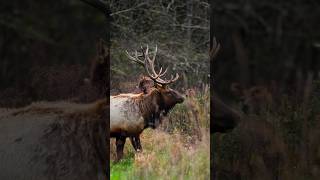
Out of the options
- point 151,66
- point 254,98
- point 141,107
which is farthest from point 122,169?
point 254,98

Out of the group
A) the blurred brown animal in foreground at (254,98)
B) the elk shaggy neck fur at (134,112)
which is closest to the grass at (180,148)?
the elk shaggy neck fur at (134,112)

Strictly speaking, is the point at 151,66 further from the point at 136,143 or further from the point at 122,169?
the point at 122,169

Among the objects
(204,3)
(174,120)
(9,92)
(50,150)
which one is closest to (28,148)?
(50,150)

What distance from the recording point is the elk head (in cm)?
490

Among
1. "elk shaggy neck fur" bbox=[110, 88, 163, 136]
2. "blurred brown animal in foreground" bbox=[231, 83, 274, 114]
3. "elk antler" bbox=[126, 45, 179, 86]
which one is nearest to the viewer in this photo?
"elk antler" bbox=[126, 45, 179, 86]

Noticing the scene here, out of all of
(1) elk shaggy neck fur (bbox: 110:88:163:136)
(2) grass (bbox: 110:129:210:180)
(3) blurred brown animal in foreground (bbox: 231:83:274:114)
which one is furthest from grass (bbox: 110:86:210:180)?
(3) blurred brown animal in foreground (bbox: 231:83:274:114)

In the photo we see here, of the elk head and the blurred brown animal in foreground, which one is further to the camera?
the blurred brown animal in foreground

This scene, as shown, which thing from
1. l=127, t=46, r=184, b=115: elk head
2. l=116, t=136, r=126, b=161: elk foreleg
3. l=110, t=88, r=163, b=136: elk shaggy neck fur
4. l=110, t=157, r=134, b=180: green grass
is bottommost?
l=110, t=157, r=134, b=180: green grass

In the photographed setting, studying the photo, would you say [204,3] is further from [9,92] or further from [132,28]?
[9,92]

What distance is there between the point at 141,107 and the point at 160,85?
0.21 meters

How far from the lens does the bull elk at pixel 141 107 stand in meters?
4.93

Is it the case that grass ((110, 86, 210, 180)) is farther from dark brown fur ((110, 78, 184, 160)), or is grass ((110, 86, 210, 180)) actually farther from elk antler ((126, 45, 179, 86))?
elk antler ((126, 45, 179, 86))

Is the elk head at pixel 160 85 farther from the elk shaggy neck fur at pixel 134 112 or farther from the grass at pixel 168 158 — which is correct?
the grass at pixel 168 158

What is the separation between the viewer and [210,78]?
4930 millimetres
